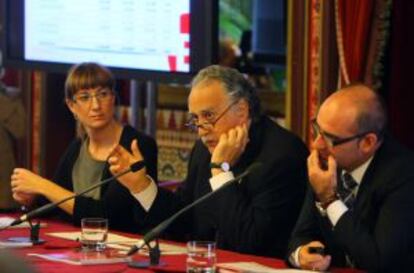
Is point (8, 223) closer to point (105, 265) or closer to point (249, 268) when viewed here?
point (105, 265)

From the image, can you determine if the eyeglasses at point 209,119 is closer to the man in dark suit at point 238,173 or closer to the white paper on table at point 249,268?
the man in dark suit at point 238,173

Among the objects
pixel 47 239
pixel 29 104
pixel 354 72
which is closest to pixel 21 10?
pixel 29 104

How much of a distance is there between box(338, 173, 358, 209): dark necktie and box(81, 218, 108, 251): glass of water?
730 mm

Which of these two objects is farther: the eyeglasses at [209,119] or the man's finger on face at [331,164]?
the eyeglasses at [209,119]

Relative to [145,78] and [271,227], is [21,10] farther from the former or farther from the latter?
[271,227]

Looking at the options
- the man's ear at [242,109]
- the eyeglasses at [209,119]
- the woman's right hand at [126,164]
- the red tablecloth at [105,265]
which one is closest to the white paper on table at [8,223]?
the red tablecloth at [105,265]

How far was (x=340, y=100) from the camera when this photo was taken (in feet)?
9.57

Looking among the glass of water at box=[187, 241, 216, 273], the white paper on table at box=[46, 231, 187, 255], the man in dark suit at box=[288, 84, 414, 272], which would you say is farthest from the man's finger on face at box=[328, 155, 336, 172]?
the white paper on table at box=[46, 231, 187, 255]

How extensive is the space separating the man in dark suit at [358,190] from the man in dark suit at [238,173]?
284 mm

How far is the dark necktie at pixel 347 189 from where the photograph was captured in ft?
9.67

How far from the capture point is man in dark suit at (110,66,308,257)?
3.30 metres

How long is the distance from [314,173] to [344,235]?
0.71ft

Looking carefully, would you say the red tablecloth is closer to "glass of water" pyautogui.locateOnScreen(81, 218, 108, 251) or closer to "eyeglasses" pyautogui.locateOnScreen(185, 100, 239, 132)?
"glass of water" pyautogui.locateOnScreen(81, 218, 108, 251)

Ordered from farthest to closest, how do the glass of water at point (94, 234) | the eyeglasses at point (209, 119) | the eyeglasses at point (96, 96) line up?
the eyeglasses at point (96, 96) < the eyeglasses at point (209, 119) < the glass of water at point (94, 234)
